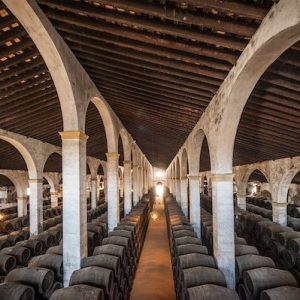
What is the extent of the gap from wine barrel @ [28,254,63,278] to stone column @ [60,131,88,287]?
19 centimetres

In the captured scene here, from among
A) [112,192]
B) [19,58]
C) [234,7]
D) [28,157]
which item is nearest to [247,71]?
[234,7]

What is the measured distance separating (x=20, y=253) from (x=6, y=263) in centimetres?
65

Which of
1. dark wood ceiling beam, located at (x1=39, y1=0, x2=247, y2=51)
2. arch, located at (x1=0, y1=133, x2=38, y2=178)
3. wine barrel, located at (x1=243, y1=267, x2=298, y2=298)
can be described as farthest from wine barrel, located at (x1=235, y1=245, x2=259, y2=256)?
arch, located at (x1=0, y1=133, x2=38, y2=178)

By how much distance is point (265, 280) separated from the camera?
5.74 meters

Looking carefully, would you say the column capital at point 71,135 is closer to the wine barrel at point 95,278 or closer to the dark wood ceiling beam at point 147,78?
the dark wood ceiling beam at point 147,78

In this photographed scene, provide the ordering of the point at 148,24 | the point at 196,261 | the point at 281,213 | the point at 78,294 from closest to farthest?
the point at 148,24
the point at 78,294
the point at 196,261
the point at 281,213

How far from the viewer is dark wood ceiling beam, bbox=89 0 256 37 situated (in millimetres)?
4082

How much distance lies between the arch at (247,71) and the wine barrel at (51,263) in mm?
4609

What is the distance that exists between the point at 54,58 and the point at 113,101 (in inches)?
199

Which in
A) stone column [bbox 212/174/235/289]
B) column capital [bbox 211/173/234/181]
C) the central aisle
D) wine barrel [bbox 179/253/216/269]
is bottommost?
the central aisle

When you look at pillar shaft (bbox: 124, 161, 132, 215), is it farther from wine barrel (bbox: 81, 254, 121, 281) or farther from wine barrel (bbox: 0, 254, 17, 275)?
wine barrel (bbox: 81, 254, 121, 281)

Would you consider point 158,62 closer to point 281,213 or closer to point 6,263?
point 6,263

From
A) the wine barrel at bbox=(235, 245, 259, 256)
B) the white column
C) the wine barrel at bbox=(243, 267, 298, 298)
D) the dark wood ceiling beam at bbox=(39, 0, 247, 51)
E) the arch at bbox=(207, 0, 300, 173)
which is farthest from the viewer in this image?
the white column

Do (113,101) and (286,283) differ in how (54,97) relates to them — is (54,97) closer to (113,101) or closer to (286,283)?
(113,101)
